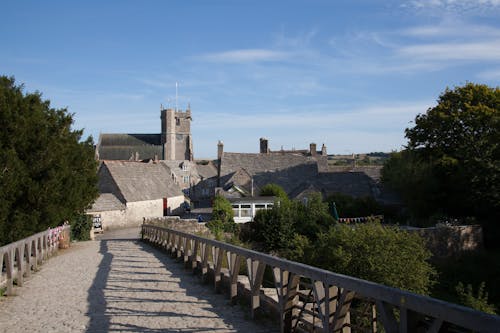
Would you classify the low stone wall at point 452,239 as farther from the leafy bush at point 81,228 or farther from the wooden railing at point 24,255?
the wooden railing at point 24,255

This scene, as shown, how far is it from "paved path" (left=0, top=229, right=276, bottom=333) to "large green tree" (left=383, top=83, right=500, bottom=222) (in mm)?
23742

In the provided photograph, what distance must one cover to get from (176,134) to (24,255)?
104906 millimetres

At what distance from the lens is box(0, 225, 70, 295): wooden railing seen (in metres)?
9.91

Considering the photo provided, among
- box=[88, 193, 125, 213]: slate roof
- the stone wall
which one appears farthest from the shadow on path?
the stone wall

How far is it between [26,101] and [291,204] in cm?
1962

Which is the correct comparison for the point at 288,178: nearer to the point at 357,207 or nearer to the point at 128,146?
the point at 357,207

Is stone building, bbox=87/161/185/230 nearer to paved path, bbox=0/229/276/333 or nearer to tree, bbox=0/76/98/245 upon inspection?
tree, bbox=0/76/98/245

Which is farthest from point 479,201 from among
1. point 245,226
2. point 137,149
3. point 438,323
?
point 137,149

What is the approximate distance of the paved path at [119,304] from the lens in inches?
286

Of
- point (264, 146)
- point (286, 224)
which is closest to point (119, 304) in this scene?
point (286, 224)

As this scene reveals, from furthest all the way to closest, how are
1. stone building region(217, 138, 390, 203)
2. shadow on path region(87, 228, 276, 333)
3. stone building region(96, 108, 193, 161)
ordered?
stone building region(96, 108, 193, 161) < stone building region(217, 138, 390, 203) < shadow on path region(87, 228, 276, 333)

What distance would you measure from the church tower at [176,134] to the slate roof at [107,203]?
228 ft

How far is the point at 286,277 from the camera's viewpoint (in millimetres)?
6750

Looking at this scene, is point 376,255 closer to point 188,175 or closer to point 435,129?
point 435,129
